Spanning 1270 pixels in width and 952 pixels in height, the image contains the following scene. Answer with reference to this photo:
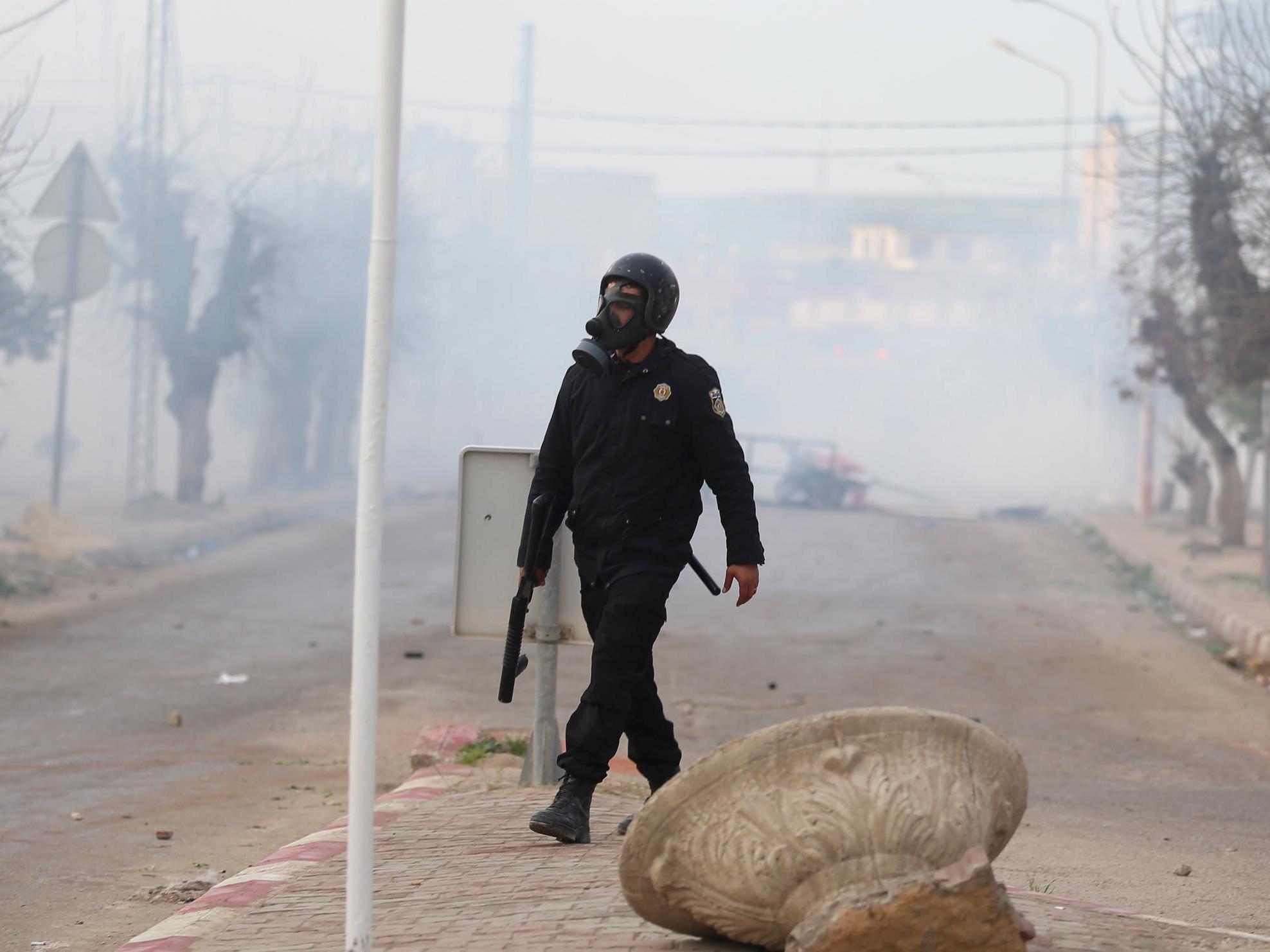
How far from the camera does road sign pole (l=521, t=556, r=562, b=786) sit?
5.21 m

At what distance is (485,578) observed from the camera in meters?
5.27

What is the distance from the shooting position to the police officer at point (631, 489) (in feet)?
14.5

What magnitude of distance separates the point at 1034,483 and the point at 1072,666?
108 ft

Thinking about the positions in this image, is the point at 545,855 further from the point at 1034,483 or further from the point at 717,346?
the point at 717,346

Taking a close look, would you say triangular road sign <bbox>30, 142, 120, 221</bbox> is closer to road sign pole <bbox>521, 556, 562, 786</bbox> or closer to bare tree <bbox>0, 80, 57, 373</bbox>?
bare tree <bbox>0, 80, 57, 373</bbox>

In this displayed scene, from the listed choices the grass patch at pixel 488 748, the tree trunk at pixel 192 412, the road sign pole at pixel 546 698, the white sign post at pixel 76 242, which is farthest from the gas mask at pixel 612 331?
the tree trunk at pixel 192 412

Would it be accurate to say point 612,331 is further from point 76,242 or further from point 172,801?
point 76,242

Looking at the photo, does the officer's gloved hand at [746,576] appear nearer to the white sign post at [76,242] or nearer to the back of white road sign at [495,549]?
the back of white road sign at [495,549]

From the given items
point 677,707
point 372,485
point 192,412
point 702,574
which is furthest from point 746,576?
point 192,412

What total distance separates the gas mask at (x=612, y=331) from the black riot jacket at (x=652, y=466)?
0.07 meters

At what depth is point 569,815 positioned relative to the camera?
4.39 metres

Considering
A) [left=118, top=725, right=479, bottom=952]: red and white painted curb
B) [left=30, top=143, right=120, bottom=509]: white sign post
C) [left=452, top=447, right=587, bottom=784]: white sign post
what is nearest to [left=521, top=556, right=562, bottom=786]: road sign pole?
[left=452, top=447, right=587, bottom=784]: white sign post

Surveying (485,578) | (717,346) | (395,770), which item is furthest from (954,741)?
(717,346)

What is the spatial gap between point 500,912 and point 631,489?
132 cm
